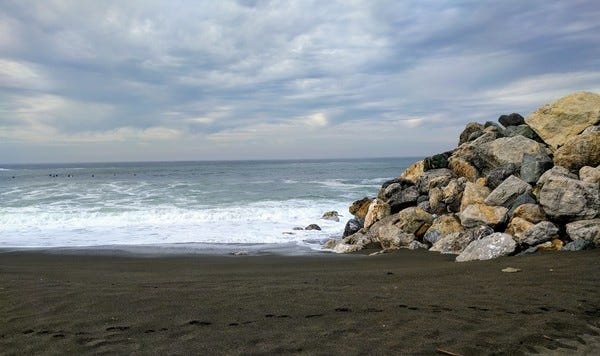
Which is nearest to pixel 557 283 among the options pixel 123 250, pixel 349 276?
pixel 349 276

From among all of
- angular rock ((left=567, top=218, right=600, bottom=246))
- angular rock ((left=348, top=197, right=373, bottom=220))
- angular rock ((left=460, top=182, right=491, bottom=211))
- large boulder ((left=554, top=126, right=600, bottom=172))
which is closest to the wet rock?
angular rock ((left=348, top=197, right=373, bottom=220))

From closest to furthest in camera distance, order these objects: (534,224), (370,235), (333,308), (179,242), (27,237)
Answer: (333,308)
(534,224)
(370,235)
(179,242)
(27,237)

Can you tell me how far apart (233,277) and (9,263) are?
699 cm

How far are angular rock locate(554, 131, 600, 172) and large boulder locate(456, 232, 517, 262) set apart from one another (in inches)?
170

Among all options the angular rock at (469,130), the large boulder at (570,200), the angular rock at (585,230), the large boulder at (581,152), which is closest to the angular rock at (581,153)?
the large boulder at (581,152)

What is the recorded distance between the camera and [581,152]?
1262cm

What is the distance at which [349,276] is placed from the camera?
28.3 feet

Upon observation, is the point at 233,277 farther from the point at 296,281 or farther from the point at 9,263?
the point at 9,263

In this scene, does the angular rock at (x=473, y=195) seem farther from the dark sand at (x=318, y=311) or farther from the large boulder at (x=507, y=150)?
the dark sand at (x=318, y=311)

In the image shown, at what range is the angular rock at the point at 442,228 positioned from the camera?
41.3 ft

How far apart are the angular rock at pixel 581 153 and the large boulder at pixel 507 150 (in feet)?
4.22

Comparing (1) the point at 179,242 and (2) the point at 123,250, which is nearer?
(2) the point at 123,250

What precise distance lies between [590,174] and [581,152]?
132cm

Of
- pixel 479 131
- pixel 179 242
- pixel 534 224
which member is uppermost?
pixel 479 131
